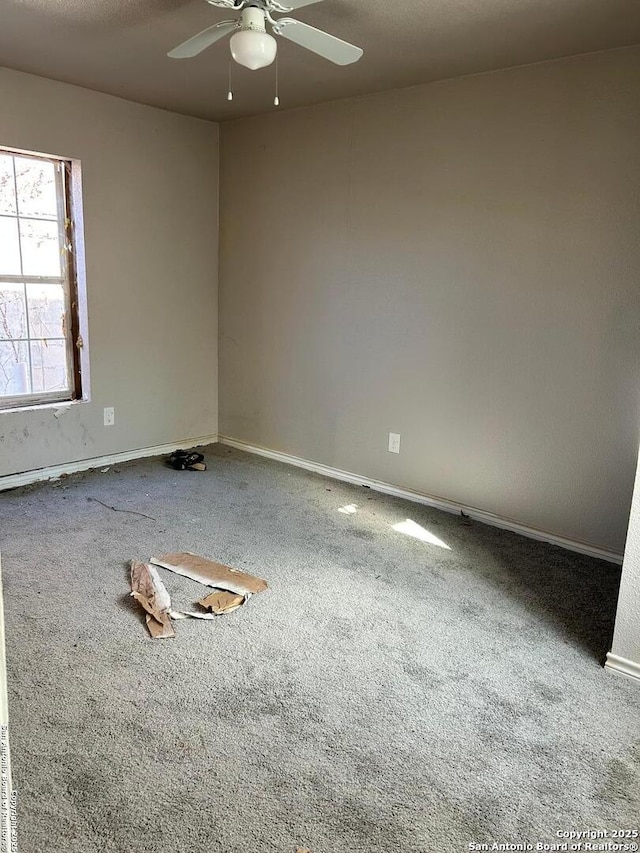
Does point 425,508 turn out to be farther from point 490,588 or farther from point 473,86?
point 473,86

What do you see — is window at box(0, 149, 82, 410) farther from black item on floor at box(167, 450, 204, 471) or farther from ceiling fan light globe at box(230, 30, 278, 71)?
ceiling fan light globe at box(230, 30, 278, 71)

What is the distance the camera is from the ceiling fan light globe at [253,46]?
195 centimetres

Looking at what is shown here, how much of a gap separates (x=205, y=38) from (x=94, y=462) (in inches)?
105

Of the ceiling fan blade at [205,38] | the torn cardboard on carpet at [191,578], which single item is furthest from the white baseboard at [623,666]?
the ceiling fan blade at [205,38]

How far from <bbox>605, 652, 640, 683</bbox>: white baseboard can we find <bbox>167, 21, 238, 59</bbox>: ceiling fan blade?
246cm

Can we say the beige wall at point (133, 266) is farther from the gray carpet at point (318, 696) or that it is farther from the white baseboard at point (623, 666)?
the white baseboard at point (623, 666)

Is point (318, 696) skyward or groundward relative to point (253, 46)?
groundward

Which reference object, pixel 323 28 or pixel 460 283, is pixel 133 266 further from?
pixel 460 283

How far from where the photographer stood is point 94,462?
400 cm

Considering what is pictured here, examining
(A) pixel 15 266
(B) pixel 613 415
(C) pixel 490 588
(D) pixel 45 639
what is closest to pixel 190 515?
(D) pixel 45 639

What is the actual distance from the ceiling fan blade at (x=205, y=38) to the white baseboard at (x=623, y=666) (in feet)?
8.06

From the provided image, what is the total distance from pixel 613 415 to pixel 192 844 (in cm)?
238

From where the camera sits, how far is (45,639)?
215 cm

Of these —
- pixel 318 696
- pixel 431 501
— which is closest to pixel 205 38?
pixel 318 696
